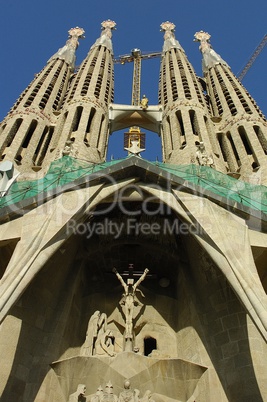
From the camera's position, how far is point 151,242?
11742mm

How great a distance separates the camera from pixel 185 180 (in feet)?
33.7

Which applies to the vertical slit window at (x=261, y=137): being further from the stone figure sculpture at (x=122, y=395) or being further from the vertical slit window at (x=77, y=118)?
the stone figure sculpture at (x=122, y=395)

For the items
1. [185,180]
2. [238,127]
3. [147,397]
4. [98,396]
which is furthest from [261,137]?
[98,396]

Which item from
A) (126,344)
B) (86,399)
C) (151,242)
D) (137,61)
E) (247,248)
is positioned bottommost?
(86,399)

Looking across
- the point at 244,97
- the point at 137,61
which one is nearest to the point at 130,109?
the point at 244,97

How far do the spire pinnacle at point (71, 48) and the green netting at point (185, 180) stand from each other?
15.3 m

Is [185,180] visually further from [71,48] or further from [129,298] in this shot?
[71,48]

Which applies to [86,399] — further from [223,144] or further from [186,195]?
[223,144]

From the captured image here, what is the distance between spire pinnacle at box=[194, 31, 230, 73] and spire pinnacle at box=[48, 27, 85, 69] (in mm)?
6962

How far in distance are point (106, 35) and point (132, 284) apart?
74.5 feet

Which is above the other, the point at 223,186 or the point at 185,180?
the point at 223,186

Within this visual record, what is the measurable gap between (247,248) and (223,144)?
9.74m

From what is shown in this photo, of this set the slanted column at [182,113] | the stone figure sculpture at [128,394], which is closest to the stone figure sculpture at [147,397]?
the stone figure sculpture at [128,394]

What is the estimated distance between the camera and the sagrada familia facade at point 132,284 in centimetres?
902
